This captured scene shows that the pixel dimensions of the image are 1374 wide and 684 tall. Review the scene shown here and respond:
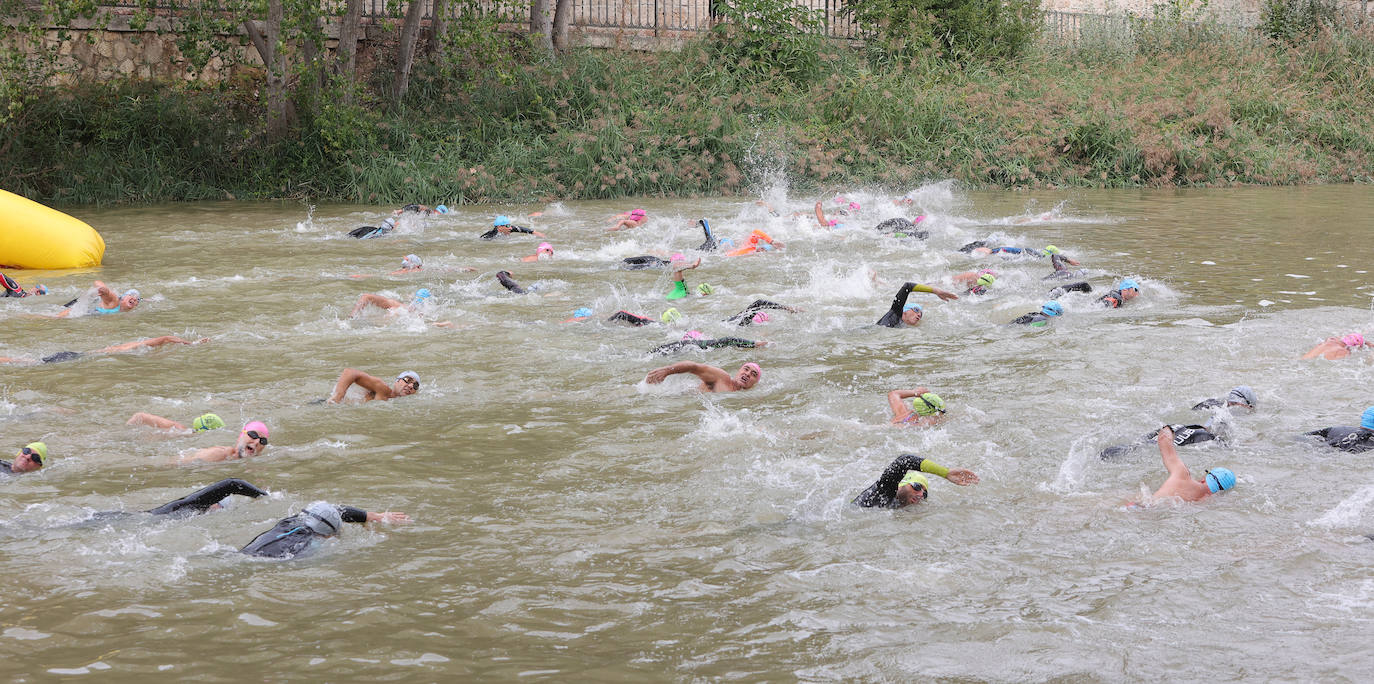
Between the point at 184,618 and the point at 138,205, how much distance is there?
18.0m

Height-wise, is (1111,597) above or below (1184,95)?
below

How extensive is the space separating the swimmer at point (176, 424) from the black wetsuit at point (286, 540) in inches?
83.7

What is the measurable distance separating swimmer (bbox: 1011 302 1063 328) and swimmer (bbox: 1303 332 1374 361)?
2.11 metres

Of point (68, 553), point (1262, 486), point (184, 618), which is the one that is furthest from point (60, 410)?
point (1262, 486)

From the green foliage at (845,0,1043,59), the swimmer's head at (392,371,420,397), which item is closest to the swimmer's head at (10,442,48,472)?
the swimmer's head at (392,371,420,397)

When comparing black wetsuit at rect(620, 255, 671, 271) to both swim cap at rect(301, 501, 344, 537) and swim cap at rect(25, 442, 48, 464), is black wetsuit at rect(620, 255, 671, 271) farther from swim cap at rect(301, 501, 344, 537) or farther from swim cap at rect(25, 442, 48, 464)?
swim cap at rect(301, 501, 344, 537)

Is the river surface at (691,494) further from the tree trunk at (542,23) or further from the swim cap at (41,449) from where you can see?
the tree trunk at (542,23)

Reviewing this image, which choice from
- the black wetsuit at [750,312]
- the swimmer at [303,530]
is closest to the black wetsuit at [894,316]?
the black wetsuit at [750,312]

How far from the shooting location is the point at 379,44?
23.7m

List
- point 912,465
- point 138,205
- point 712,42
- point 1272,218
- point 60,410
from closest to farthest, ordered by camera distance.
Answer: point 912,465 < point 60,410 < point 1272,218 < point 138,205 < point 712,42

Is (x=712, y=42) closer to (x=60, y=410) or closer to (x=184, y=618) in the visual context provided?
(x=60, y=410)

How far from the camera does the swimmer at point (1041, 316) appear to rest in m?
10.5

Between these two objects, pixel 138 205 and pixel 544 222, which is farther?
pixel 138 205

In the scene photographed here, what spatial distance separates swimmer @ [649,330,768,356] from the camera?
9484mm
